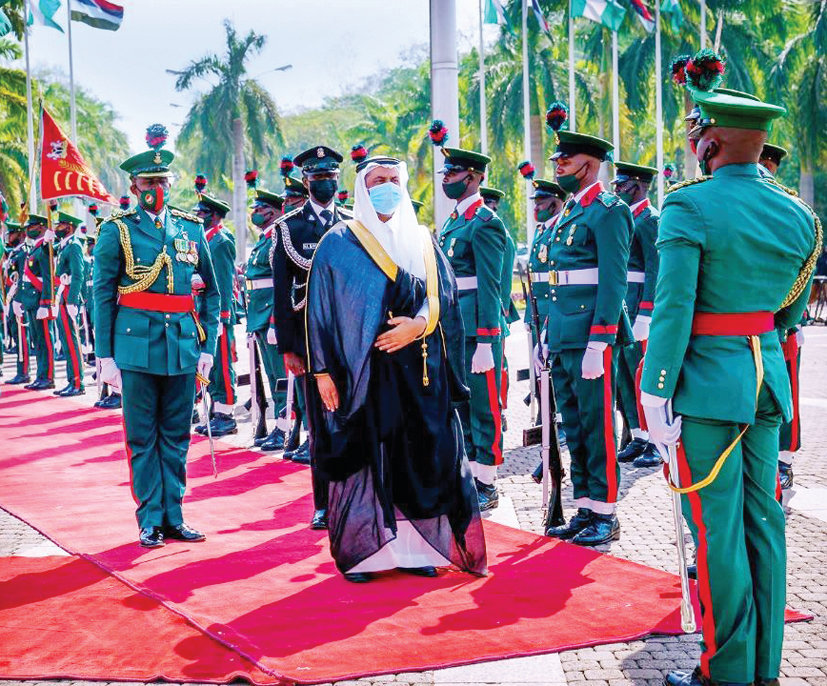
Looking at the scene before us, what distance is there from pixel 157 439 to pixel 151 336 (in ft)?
2.12

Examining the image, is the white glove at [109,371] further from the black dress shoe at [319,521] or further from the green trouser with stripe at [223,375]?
the green trouser with stripe at [223,375]

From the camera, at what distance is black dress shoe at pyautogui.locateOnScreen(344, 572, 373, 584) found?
563cm

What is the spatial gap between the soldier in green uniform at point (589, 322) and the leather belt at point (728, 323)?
7.25 feet

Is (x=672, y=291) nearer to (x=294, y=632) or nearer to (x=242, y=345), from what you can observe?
(x=294, y=632)

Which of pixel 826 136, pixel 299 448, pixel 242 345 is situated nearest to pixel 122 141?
pixel 826 136

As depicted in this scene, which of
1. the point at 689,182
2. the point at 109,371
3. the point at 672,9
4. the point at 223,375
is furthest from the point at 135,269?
the point at 672,9

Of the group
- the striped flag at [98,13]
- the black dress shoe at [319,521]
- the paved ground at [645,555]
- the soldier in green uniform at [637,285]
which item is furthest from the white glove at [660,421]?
the striped flag at [98,13]

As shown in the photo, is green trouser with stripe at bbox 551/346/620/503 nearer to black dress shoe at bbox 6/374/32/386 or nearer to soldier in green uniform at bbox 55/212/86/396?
soldier in green uniform at bbox 55/212/86/396

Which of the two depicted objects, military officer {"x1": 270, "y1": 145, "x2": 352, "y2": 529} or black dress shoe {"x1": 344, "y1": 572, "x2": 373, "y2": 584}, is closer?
black dress shoe {"x1": 344, "y1": 572, "x2": 373, "y2": 584}

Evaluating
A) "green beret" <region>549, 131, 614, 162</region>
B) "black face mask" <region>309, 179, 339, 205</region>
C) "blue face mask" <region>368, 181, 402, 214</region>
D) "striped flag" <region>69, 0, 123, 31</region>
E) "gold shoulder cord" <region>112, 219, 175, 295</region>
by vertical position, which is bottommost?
"gold shoulder cord" <region>112, 219, 175, 295</region>

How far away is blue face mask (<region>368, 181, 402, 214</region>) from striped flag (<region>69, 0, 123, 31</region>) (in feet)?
64.1

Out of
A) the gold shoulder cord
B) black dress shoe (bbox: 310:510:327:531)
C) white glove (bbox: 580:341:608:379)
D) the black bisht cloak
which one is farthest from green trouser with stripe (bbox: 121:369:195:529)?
white glove (bbox: 580:341:608:379)

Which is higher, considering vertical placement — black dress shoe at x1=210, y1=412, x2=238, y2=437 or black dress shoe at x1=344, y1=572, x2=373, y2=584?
black dress shoe at x1=210, y1=412, x2=238, y2=437

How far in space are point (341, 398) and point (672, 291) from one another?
7.34 ft
